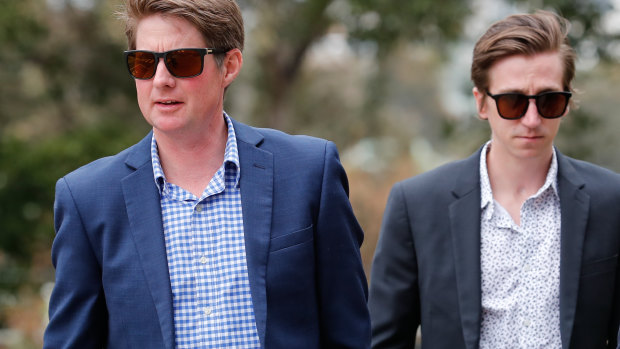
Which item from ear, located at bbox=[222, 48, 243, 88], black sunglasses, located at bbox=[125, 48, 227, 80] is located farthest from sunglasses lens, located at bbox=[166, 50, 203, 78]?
ear, located at bbox=[222, 48, 243, 88]

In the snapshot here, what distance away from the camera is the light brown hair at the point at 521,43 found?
345 centimetres

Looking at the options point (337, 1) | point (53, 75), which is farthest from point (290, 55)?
point (53, 75)

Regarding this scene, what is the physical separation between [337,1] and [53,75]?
7.24 m

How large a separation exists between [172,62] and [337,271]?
0.89 meters

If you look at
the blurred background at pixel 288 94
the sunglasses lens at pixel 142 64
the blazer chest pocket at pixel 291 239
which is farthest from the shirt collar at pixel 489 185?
the blurred background at pixel 288 94

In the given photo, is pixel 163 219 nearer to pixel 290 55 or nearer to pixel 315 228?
pixel 315 228

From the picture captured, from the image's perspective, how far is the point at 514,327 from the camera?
3.23 m

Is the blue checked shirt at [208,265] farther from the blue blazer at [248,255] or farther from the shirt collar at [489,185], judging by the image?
the shirt collar at [489,185]

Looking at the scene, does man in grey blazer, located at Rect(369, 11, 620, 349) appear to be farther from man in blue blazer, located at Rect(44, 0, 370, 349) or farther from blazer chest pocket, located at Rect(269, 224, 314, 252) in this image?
blazer chest pocket, located at Rect(269, 224, 314, 252)

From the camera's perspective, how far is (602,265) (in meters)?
3.30

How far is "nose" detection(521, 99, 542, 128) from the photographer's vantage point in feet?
10.9

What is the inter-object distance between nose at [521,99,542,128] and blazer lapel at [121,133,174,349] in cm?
151

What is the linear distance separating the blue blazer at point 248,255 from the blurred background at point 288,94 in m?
6.16

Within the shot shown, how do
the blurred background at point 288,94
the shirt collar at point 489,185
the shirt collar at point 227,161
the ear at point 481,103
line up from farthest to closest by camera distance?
the blurred background at point 288,94
the ear at point 481,103
the shirt collar at point 489,185
the shirt collar at point 227,161
